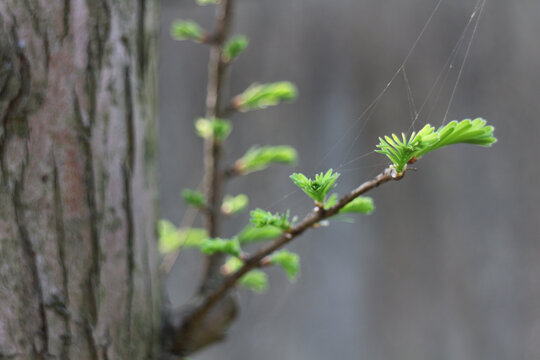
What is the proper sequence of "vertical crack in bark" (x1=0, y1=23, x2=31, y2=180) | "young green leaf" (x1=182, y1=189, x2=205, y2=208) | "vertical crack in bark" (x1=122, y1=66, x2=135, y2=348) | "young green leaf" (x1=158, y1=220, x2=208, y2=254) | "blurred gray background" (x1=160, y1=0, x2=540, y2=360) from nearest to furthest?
"vertical crack in bark" (x1=0, y1=23, x2=31, y2=180), "vertical crack in bark" (x1=122, y1=66, x2=135, y2=348), "young green leaf" (x1=182, y1=189, x2=205, y2=208), "young green leaf" (x1=158, y1=220, x2=208, y2=254), "blurred gray background" (x1=160, y1=0, x2=540, y2=360)

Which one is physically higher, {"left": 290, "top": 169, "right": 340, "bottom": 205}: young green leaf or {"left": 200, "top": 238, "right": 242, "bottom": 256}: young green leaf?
{"left": 290, "top": 169, "right": 340, "bottom": 205}: young green leaf

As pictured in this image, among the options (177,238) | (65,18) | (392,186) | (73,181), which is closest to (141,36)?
(65,18)

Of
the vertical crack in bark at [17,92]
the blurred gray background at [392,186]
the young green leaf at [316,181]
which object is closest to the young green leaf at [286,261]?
the young green leaf at [316,181]

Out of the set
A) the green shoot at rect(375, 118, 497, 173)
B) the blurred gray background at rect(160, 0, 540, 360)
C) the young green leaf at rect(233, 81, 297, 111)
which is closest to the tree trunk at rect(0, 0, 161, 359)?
the young green leaf at rect(233, 81, 297, 111)

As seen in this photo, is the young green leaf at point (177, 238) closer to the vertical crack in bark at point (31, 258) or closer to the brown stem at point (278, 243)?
the brown stem at point (278, 243)

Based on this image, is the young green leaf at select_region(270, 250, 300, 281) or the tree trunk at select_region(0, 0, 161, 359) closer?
the tree trunk at select_region(0, 0, 161, 359)

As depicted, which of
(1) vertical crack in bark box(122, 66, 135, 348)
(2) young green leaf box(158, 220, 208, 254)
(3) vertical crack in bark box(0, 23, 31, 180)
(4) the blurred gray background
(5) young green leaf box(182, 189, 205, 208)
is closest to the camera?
(3) vertical crack in bark box(0, 23, 31, 180)

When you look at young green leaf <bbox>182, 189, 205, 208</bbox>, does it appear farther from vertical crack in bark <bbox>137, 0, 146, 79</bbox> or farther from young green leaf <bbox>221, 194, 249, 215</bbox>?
vertical crack in bark <bbox>137, 0, 146, 79</bbox>
